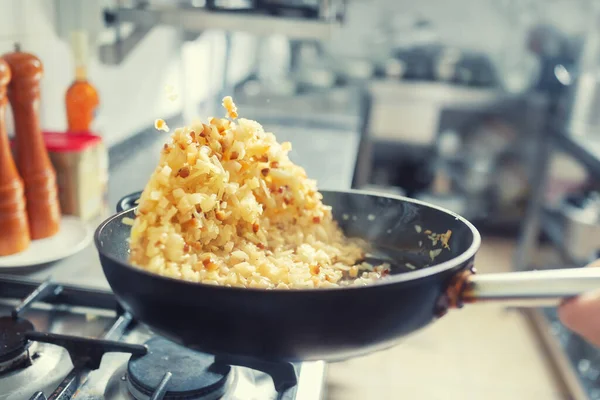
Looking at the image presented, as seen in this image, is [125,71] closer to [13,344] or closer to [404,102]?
[13,344]

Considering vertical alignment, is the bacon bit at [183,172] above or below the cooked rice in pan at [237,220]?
above

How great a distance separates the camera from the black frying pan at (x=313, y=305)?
47cm

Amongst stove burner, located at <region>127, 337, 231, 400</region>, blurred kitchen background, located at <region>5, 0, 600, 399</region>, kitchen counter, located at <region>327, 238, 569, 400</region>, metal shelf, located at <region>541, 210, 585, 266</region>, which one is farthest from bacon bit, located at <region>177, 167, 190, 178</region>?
metal shelf, located at <region>541, 210, 585, 266</region>

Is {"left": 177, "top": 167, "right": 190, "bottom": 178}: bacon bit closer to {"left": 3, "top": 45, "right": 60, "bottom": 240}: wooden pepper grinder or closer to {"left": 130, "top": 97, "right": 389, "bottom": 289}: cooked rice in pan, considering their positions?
{"left": 130, "top": 97, "right": 389, "bottom": 289}: cooked rice in pan

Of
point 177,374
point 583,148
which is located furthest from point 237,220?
point 583,148

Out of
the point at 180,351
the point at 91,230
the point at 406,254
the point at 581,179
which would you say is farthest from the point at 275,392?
the point at 581,179

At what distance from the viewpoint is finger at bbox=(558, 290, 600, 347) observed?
48 centimetres

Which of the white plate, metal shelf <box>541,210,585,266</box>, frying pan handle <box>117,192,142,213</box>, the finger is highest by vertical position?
the finger


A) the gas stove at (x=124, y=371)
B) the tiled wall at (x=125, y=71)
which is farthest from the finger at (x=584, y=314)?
the tiled wall at (x=125, y=71)

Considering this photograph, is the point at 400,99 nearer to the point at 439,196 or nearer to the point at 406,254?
the point at 439,196

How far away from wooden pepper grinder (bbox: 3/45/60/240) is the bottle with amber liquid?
17 cm

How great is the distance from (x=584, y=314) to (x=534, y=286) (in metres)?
0.05

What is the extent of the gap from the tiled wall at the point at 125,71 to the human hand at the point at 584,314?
0.59 m

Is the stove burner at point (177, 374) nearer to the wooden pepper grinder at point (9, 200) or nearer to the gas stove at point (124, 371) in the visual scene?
the gas stove at point (124, 371)
